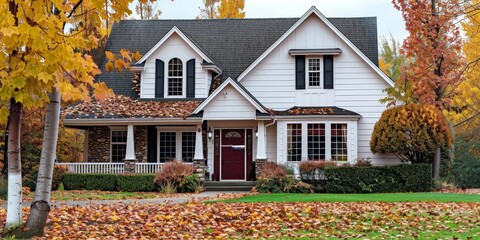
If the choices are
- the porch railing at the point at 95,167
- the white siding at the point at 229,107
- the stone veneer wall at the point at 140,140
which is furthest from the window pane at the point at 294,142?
the porch railing at the point at 95,167

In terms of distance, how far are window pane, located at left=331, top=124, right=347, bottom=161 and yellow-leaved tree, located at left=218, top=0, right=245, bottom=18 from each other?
670 inches

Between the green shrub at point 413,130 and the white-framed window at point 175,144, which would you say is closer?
the green shrub at point 413,130

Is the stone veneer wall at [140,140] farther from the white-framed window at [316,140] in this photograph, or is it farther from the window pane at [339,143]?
the window pane at [339,143]

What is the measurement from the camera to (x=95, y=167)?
84.5 feet

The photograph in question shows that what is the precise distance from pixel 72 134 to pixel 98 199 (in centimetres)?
1688

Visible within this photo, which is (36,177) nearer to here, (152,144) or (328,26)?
(152,144)

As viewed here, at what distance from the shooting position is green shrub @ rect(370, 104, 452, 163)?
23.3m

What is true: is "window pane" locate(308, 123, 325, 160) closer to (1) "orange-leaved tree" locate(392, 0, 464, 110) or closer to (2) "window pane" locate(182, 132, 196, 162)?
(1) "orange-leaved tree" locate(392, 0, 464, 110)

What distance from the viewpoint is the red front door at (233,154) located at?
86.7 ft

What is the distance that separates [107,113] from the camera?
25.7m

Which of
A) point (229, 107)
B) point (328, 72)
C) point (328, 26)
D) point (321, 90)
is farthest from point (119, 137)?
point (328, 26)

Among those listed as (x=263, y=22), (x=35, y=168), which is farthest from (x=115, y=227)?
(x=263, y=22)

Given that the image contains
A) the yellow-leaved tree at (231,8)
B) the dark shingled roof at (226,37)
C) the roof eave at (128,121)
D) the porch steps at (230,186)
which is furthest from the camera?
the yellow-leaved tree at (231,8)

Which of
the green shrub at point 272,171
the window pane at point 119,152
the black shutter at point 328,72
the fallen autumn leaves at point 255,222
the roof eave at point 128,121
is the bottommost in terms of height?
the fallen autumn leaves at point 255,222
